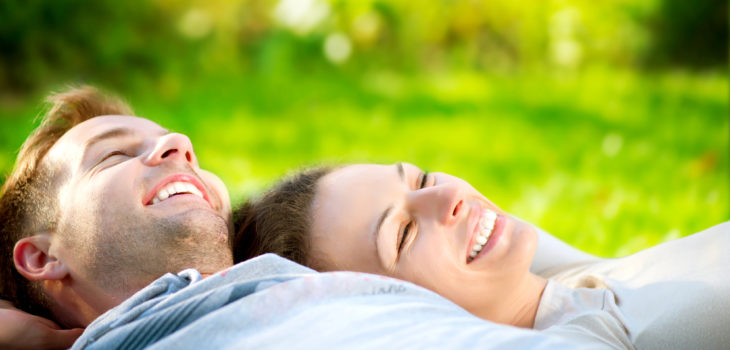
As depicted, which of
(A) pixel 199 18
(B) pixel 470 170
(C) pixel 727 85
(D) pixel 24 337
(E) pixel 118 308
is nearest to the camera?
(E) pixel 118 308

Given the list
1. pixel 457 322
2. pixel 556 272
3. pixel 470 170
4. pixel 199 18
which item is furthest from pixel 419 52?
pixel 457 322

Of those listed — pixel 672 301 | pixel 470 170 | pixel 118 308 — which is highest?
pixel 118 308

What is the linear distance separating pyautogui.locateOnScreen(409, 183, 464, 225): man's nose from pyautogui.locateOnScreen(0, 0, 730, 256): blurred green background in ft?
4.80

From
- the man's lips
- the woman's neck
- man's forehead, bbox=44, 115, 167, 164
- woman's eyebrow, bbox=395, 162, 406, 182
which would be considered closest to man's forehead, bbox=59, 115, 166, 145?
man's forehead, bbox=44, 115, 167, 164

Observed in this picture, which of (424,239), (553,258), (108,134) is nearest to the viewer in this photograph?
(424,239)

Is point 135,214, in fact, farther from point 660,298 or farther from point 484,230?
point 660,298

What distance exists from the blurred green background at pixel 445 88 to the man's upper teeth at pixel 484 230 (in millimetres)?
1334

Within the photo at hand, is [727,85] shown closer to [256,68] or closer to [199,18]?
[256,68]

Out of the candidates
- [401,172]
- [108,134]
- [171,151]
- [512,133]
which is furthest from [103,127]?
[512,133]

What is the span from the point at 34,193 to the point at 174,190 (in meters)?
0.42

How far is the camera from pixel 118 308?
151cm

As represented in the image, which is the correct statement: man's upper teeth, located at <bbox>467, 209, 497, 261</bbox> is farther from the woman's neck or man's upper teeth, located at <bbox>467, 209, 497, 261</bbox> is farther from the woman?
the woman's neck

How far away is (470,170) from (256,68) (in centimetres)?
243

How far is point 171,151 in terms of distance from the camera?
1941 millimetres
